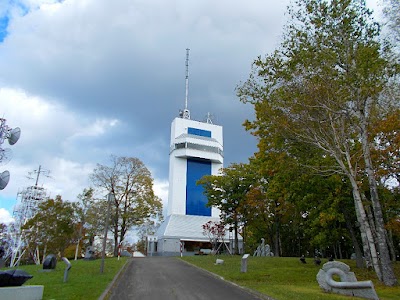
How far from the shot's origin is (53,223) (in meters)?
29.9

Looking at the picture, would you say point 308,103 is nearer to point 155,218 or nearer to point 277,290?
point 277,290

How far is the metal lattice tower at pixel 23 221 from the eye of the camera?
124 feet

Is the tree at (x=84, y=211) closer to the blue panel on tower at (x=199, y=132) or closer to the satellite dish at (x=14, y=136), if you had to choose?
the satellite dish at (x=14, y=136)

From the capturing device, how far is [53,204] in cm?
2998

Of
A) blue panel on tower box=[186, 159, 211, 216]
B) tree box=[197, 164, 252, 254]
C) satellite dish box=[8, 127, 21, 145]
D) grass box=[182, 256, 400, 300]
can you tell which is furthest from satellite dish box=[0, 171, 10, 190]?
blue panel on tower box=[186, 159, 211, 216]

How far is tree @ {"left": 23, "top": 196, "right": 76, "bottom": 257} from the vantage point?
97.2 ft

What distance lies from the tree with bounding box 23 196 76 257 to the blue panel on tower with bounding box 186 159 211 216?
2184 centimetres

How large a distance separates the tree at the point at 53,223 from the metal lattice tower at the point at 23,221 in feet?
14.9

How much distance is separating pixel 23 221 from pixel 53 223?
15259 millimetres

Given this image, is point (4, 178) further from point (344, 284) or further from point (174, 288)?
point (344, 284)

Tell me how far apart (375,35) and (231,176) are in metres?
18.8

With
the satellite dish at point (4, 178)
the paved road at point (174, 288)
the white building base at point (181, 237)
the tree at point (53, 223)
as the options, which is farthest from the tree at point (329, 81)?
the white building base at point (181, 237)

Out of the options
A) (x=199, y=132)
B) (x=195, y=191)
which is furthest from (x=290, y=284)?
(x=199, y=132)

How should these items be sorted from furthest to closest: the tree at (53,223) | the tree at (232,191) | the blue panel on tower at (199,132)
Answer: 1. the blue panel on tower at (199,132)
2. the tree at (232,191)
3. the tree at (53,223)
